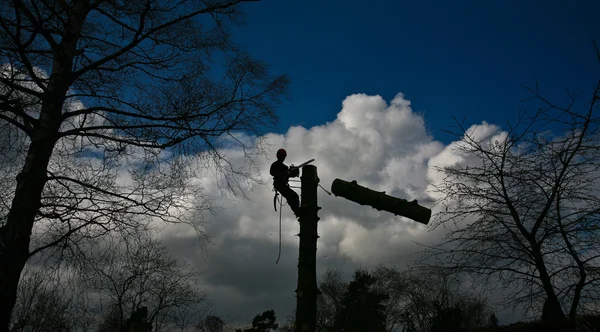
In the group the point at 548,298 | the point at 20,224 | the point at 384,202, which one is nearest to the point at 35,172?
the point at 20,224

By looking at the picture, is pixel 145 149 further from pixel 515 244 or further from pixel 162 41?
pixel 515 244

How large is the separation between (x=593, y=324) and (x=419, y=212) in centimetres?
544

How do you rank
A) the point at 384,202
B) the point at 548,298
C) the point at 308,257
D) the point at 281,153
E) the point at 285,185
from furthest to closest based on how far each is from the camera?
the point at 548,298 → the point at 281,153 → the point at 285,185 → the point at 384,202 → the point at 308,257

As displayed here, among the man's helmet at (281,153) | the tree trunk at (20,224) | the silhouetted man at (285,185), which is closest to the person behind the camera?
the tree trunk at (20,224)

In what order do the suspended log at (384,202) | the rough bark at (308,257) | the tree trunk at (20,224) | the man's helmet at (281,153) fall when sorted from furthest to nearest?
the man's helmet at (281,153)
the suspended log at (384,202)
the tree trunk at (20,224)
the rough bark at (308,257)

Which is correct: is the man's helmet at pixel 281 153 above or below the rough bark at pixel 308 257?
above

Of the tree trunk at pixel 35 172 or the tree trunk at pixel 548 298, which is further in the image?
the tree trunk at pixel 548 298

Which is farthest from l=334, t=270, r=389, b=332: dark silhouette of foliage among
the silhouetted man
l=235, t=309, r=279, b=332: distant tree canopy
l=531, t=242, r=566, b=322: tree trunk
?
the silhouetted man

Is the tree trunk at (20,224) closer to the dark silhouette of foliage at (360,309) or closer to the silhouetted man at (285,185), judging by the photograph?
the silhouetted man at (285,185)

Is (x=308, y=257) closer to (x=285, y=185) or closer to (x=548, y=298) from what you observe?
(x=285, y=185)

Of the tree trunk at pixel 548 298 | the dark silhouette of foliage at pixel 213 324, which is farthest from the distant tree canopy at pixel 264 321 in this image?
the tree trunk at pixel 548 298

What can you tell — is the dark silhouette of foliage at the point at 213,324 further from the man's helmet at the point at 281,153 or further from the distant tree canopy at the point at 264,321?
the man's helmet at the point at 281,153

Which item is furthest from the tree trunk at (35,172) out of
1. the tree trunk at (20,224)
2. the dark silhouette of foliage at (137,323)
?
the dark silhouette of foliage at (137,323)

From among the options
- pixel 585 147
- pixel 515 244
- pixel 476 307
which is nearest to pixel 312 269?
pixel 585 147
